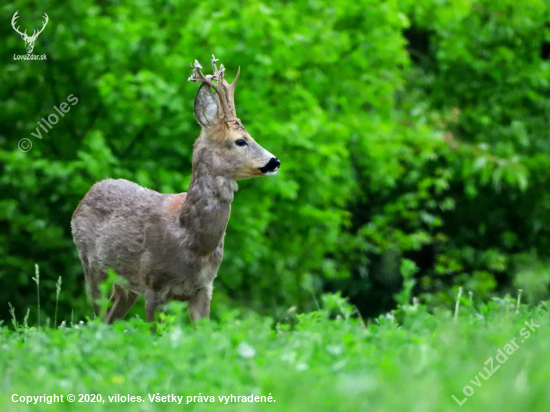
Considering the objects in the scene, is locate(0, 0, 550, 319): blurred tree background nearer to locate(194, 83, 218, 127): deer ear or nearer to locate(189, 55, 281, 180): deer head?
locate(189, 55, 281, 180): deer head

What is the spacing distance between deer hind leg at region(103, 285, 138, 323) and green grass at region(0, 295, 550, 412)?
5.59 feet

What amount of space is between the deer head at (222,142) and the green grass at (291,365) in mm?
1202

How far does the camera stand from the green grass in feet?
12.0

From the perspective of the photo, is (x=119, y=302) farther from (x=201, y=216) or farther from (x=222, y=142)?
(x=222, y=142)

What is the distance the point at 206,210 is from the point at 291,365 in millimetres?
2136

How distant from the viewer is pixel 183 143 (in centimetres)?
1330

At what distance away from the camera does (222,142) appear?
6.20 m

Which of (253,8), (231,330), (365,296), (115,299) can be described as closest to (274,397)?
(231,330)

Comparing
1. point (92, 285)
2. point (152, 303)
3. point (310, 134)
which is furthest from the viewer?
point (310, 134)

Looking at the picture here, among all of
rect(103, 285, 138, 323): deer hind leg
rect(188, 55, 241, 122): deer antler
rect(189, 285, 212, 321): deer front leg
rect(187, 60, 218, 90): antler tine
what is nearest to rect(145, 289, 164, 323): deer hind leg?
rect(189, 285, 212, 321): deer front leg

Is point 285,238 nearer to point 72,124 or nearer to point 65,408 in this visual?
point 72,124

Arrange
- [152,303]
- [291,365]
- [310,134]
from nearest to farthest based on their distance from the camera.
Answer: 1. [291,365]
2. [152,303]
3. [310,134]

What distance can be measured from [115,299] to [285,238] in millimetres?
8059

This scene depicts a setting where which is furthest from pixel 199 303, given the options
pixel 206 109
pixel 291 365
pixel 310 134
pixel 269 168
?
pixel 310 134
